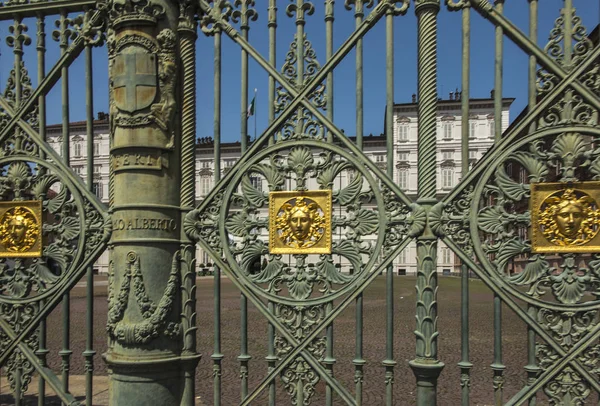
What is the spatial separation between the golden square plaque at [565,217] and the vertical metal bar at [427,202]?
33.9 inches

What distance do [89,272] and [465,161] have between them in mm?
3845

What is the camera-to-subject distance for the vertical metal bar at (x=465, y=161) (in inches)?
169

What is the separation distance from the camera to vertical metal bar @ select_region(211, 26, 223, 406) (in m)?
4.80

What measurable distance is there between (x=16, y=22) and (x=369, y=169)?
429cm

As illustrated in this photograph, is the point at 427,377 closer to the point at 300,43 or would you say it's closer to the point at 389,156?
the point at 389,156

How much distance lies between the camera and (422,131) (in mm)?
4457

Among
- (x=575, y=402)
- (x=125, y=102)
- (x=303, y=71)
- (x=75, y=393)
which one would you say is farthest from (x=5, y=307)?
(x=575, y=402)

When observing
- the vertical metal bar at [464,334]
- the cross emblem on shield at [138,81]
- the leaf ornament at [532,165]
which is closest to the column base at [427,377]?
the vertical metal bar at [464,334]

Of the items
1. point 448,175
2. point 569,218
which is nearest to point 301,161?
point 569,218

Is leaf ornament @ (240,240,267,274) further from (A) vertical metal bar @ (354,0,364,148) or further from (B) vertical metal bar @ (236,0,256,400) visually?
(A) vertical metal bar @ (354,0,364,148)

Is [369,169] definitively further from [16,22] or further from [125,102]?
[16,22]

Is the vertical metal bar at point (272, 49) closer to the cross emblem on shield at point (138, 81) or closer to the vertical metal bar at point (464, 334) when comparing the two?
the cross emblem on shield at point (138, 81)

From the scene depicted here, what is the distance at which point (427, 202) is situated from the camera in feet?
14.4

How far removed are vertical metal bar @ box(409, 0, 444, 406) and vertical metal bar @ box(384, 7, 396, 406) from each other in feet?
0.72
